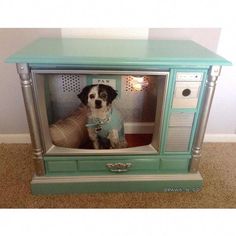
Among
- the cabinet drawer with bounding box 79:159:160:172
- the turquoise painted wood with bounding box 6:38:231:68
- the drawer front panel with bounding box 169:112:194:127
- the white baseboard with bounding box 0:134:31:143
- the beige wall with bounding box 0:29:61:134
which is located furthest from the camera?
the white baseboard with bounding box 0:134:31:143

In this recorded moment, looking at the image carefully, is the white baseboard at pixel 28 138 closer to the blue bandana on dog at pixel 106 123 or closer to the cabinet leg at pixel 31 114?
the cabinet leg at pixel 31 114

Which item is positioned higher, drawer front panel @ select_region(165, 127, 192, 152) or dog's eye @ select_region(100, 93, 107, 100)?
dog's eye @ select_region(100, 93, 107, 100)

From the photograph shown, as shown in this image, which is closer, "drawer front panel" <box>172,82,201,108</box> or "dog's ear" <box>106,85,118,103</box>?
"drawer front panel" <box>172,82,201,108</box>

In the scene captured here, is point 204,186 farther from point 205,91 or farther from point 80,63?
point 80,63

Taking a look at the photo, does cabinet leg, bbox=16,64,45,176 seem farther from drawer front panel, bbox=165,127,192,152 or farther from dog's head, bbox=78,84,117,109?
drawer front panel, bbox=165,127,192,152

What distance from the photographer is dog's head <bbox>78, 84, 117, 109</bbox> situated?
1132 mm

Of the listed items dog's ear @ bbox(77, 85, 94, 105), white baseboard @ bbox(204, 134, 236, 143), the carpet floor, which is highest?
dog's ear @ bbox(77, 85, 94, 105)

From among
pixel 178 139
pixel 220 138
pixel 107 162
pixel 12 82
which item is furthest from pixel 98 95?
pixel 220 138

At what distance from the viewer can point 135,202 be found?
3.77ft

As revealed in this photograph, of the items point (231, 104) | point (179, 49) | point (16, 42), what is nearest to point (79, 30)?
point (16, 42)

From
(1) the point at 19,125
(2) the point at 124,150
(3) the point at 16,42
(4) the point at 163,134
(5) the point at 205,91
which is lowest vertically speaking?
(1) the point at 19,125

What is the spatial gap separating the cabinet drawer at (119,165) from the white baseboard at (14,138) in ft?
1.98

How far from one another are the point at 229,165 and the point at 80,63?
1127mm

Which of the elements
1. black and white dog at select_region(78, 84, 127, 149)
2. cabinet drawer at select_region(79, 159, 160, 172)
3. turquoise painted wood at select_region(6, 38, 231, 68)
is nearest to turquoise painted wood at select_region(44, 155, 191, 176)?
cabinet drawer at select_region(79, 159, 160, 172)
